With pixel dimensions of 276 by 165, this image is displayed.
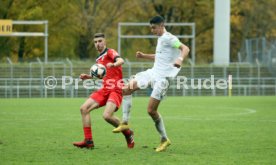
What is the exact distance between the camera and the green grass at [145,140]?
1138cm

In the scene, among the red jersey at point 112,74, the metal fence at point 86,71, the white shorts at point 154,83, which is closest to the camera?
the white shorts at point 154,83

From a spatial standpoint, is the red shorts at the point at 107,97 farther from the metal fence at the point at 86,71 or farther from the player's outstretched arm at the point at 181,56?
the metal fence at the point at 86,71

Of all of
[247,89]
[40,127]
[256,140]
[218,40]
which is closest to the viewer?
[256,140]

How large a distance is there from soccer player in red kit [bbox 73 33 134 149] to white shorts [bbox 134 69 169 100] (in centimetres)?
38

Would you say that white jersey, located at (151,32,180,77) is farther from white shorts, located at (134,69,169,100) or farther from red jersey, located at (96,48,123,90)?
red jersey, located at (96,48,123,90)

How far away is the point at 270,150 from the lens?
1270 centimetres

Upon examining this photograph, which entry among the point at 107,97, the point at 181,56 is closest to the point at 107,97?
the point at 107,97

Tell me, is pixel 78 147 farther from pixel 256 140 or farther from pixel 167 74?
pixel 256 140

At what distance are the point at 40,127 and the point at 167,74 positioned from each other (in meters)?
6.27

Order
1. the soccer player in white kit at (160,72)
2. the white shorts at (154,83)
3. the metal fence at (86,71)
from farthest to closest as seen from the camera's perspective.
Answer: the metal fence at (86,71) → the white shorts at (154,83) → the soccer player in white kit at (160,72)

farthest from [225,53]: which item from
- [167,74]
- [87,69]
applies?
[167,74]

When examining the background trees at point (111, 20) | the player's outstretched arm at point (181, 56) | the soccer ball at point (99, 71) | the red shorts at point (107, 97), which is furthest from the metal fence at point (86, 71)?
the player's outstretched arm at point (181, 56)

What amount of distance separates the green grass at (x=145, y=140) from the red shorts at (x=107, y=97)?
79 centimetres

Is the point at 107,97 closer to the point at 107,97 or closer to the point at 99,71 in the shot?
the point at 107,97
